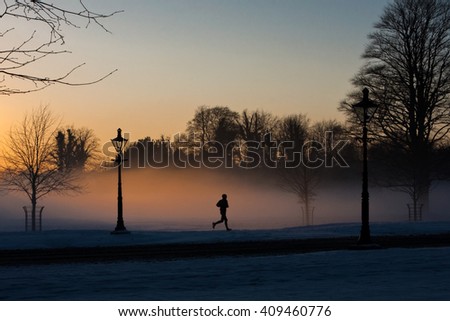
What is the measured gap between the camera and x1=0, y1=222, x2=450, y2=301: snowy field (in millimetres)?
11477

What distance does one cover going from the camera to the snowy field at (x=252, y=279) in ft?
37.7

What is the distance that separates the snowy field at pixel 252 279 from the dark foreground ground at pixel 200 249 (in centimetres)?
227

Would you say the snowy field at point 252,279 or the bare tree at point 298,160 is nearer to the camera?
the snowy field at point 252,279

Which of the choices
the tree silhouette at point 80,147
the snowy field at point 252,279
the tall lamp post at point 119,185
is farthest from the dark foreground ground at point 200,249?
the tree silhouette at point 80,147

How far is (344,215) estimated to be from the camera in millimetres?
66375

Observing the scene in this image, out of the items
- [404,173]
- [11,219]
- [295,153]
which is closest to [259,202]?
[295,153]

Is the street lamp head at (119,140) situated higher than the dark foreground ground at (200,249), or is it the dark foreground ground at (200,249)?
the street lamp head at (119,140)

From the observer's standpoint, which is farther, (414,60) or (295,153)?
(295,153)

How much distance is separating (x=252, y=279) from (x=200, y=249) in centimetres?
983

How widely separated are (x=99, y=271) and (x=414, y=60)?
32.1 meters

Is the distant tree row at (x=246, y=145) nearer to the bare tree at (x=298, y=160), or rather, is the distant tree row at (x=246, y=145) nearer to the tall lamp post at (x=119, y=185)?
the bare tree at (x=298, y=160)

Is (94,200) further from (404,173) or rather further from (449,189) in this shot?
(404,173)
